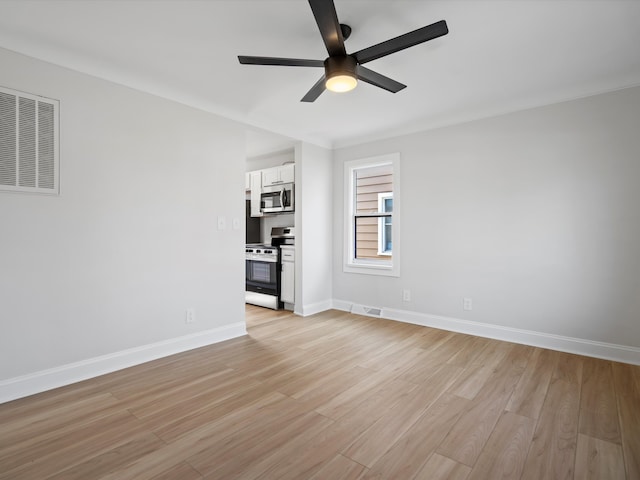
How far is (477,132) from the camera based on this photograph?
12.3 ft

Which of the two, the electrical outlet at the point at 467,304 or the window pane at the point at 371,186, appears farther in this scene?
the window pane at the point at 371,186

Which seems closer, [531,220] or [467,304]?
[531,220]

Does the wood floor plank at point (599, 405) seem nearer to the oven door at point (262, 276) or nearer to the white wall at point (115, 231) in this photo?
the white wall at point (115, 231)

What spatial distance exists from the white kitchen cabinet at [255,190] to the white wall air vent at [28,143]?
3200 millimetres

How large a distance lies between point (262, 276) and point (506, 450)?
3.91 metres

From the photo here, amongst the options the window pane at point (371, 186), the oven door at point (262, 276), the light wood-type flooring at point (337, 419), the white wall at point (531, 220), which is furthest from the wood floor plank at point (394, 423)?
the oven door at point (262, 276)

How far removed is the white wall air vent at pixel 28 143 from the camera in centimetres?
230

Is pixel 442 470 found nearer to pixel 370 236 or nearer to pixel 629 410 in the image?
pixel 629 410

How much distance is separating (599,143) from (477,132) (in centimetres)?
109

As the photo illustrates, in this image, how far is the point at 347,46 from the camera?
94.8 inches

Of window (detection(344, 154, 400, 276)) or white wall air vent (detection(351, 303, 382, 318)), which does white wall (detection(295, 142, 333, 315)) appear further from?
white wall air vent (detection(351, 303, 382, 318))

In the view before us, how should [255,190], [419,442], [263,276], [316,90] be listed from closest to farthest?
[419,442]
[316,90]
[263,276]
[255,190]

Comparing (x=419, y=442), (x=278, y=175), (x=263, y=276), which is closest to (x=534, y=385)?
(x=419, y=442)

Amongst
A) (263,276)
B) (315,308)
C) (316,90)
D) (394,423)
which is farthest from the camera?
(263,276)
